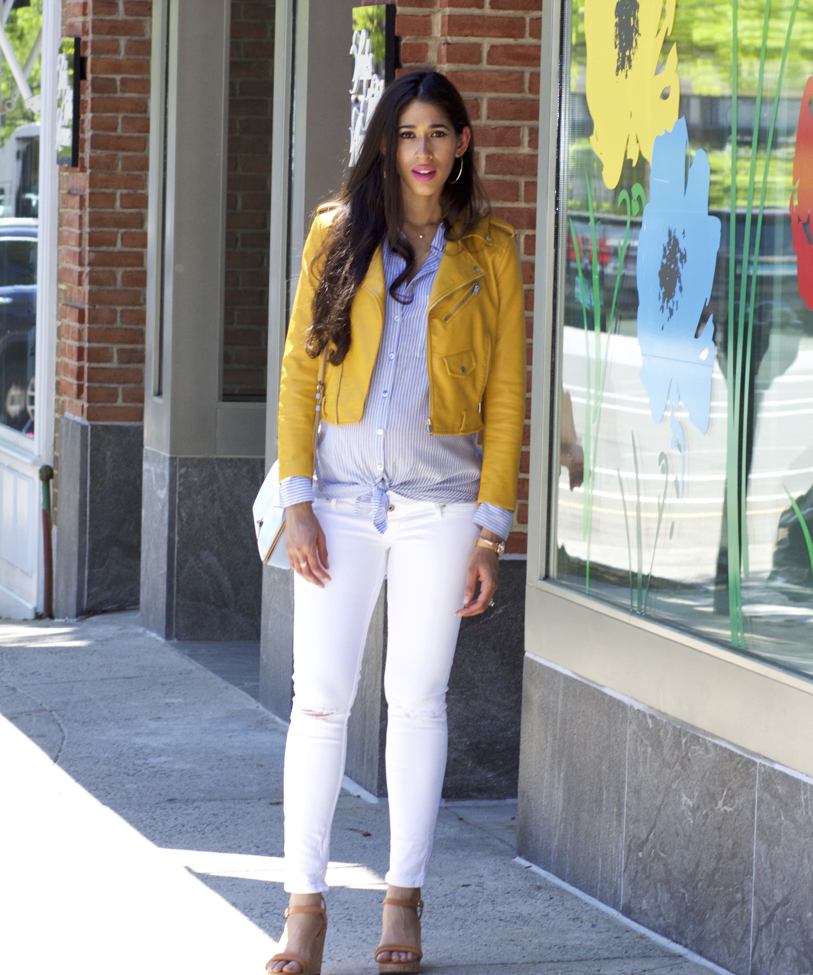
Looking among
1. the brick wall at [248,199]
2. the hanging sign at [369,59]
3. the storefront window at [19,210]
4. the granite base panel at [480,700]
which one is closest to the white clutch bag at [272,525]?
the granite base panel at [480,700]

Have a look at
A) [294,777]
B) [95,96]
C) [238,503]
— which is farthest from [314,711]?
A: [95,96]

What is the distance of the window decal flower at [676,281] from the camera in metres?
3.70

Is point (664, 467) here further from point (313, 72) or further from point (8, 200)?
point (8, 200)

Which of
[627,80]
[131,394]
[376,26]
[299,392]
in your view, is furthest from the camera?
[131,394]

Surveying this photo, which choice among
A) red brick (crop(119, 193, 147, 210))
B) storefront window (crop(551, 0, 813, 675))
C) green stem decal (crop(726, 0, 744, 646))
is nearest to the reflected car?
red brick (crop(119, 193, 147, 210))

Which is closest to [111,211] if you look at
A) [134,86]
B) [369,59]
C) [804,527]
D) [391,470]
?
[134,86]

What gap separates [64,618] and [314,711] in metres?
5.48

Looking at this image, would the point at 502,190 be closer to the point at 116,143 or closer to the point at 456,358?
the point at 456,358

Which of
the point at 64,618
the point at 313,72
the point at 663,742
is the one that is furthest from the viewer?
the point at 64,618

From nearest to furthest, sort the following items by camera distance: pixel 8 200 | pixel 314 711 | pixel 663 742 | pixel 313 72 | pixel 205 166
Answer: pixel 314 711 → pixel 663 742 → pixel 313 72 → pixel 205 166 → pixel 8 200

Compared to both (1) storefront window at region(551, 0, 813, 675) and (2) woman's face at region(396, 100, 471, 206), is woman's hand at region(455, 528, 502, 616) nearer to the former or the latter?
(1) storefront window at region(551, 0, 813, 675)

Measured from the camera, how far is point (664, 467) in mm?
3885

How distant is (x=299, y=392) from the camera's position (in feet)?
11.6

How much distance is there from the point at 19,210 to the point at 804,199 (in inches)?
281
